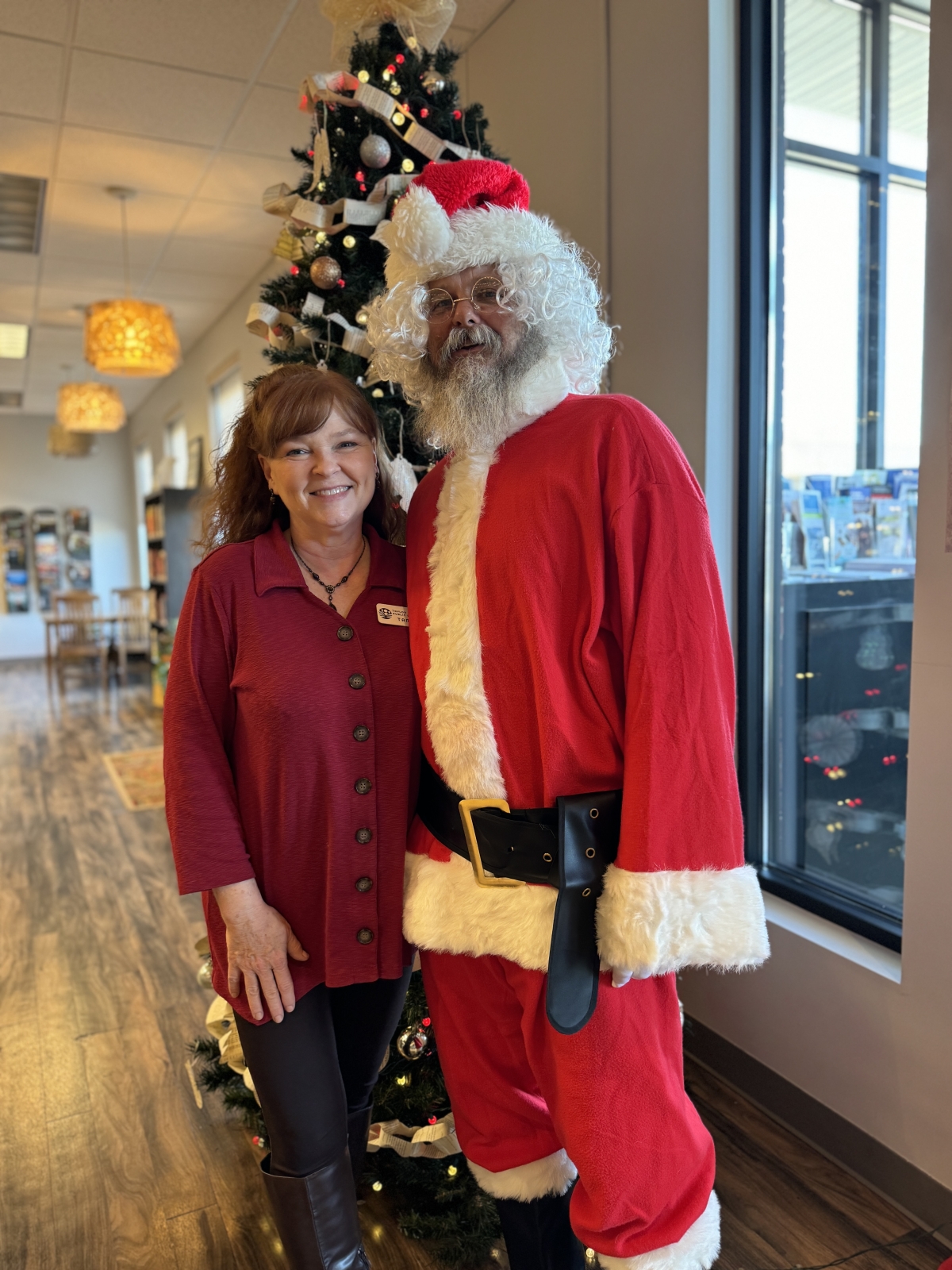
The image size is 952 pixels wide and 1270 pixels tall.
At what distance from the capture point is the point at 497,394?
1.24m

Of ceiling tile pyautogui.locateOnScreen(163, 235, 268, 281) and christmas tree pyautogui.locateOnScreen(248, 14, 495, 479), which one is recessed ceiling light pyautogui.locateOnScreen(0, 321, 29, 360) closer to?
ceiling tile pyautogui.locateOnScreen(163, 235, 268, 281)

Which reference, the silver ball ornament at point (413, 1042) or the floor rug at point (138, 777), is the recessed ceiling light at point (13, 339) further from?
the silver ball ornament at point (413, 1042)

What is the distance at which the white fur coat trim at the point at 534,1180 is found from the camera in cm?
127

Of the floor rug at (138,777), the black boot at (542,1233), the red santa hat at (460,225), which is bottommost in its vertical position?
the floor rug at (138,777)

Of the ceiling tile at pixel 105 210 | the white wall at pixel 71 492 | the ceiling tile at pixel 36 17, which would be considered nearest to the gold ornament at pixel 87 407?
the ceiling tile at pixel 105 210

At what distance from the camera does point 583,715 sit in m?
1.16

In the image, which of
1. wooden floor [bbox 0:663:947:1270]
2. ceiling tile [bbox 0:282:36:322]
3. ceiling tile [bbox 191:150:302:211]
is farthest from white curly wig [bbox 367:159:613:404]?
ceiling tile [bbox 0:282:36:322]

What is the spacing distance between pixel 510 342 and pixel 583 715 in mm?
552

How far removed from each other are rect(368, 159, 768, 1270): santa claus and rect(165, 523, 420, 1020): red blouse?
0.06m

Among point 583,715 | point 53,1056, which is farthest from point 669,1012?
point 53,1056

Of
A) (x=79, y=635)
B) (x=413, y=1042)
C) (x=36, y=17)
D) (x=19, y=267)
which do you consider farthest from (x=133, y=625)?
(x=413, y=1042)

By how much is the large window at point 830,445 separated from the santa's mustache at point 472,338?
99 centimetres

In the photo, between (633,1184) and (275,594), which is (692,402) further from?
(633,1184)

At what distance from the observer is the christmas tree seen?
1.75m
